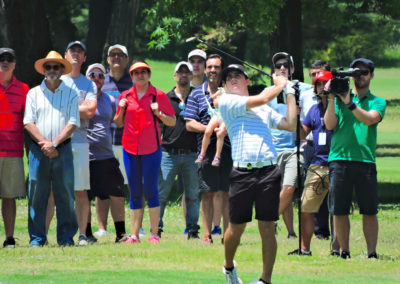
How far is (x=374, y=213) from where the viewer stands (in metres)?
11.3

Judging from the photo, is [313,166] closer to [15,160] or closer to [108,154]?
[108,154]

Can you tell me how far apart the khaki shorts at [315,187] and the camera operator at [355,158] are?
70 cm

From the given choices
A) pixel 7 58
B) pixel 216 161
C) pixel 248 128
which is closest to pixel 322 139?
pixel 216 161

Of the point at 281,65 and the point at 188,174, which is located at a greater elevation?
the point at 281,65

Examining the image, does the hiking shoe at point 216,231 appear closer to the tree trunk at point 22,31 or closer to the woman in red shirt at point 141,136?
the woman in red shirt at point 141,136

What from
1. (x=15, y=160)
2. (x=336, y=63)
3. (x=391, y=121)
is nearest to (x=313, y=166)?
(x=15, y=160)

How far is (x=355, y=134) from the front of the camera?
11.2m

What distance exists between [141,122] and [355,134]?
269 centimetres

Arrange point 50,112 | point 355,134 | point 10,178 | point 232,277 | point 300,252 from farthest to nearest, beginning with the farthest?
1. point 10,178
2. point 50,112
3. point 300,252
4. point 355,134
5. point 232,277

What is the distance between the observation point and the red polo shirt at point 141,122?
12516 millimetres

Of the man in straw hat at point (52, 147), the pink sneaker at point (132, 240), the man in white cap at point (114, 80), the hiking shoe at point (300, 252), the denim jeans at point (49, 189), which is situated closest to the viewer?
the hiking shoe at point (300, 252)

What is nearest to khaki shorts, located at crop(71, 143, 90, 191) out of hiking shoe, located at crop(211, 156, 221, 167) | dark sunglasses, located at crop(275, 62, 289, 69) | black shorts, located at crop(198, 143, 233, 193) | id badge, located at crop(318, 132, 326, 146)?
black shorts, located at crop(198, 143, 233, 193)

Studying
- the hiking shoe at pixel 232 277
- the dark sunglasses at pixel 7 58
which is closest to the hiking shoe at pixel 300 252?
the hiking shoe at pixel 232 277

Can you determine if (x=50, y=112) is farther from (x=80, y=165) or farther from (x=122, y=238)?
(x=122, y=238)
